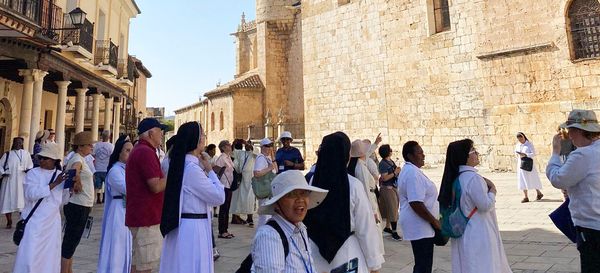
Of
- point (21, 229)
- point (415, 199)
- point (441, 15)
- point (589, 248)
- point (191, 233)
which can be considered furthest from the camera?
point (441, 15)

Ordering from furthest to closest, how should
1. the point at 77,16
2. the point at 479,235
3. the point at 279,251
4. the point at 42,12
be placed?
the point at 77,16 → the point at 42,12 → the point at 479,235 → the point at 279,251

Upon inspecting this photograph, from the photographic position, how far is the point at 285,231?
1755 mm

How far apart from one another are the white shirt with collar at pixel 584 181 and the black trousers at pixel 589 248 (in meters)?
0.06

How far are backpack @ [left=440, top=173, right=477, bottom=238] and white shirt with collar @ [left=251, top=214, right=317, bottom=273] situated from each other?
1905 millimetres

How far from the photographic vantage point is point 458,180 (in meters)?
3.26

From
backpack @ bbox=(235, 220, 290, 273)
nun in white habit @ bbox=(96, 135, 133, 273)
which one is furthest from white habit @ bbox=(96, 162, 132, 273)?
backpack @ bbox=(235, 220, 290, 273)

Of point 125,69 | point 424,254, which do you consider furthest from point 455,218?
point 125,69

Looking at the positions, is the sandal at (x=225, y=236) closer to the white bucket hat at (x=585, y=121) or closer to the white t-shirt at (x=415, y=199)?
the white t-shirt at (x=415, y=199)

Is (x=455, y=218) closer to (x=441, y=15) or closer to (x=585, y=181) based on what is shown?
(x=585, y=181)

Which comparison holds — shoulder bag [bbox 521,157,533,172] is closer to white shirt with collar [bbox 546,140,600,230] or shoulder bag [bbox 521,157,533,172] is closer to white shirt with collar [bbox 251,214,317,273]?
white shirt with collar [bbox 546,140,600,230]

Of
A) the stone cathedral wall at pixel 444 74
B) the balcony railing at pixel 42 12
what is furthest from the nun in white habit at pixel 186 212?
the stone cathedral wall at pixel 444 74

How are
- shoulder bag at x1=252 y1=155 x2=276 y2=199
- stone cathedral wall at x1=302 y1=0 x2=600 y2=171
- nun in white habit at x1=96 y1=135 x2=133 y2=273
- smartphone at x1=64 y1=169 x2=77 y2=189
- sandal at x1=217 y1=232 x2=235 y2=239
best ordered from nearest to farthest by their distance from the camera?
nun in white habit at x1=96 y1=135 x2=133 y2=273 → smartphone at x1=64 y1=169 x2=77 y2=189 → shoulder bag at x1=252 y1=155 x2=276 y2=199 → sandal at x1=217 y1=232 x2=235 y2=239 → stone cathedral wall at x1=302 y1=0 x2=600 y2=171

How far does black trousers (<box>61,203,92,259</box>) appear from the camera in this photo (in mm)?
4211

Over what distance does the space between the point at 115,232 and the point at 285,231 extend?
111 inches
